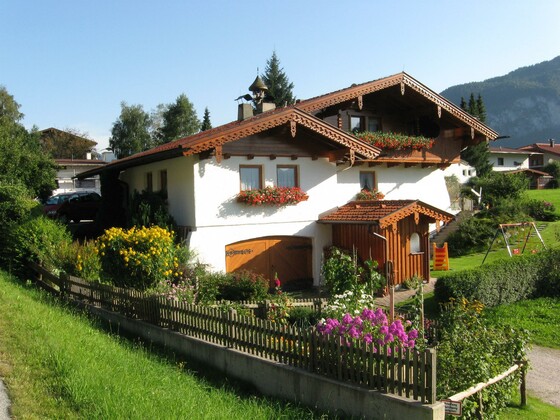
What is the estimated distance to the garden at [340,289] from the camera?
A: 24.1 feet

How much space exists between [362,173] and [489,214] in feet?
31.8

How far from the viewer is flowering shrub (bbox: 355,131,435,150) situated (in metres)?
21.5

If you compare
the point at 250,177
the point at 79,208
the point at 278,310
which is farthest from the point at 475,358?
the point at 79,208

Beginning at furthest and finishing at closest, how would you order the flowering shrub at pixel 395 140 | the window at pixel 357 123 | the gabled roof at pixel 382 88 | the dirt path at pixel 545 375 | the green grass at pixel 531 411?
1. the window at pixel 357 123
2. the flowering shrub at pixel 395 140
3. the gabled roof at pixel 382 88
4. the dirt path at pixel 545 375
5. the green grass at pixel 531 411

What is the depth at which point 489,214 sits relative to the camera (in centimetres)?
2811

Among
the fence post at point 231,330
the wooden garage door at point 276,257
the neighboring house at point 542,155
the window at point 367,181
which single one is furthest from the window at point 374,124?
the neighboring house at point 542,155

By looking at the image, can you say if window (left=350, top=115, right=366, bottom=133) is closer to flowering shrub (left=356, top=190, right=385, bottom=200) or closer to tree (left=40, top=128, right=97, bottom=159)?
flowering shrub (left=356, top=190, right=385, bottom=200)

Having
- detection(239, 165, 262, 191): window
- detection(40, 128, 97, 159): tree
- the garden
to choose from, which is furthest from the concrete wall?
detection(40, 128, 97, 159): tree

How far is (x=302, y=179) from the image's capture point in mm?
19156

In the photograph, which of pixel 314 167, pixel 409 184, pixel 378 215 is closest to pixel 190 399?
pixel 378 215

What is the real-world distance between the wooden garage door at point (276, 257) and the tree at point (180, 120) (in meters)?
35.8

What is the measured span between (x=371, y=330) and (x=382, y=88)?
15.0 m

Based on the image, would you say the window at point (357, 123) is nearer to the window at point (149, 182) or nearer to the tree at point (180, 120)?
the window at point (149, 182)

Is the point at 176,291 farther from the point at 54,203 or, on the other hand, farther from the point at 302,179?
the point at 54,203
